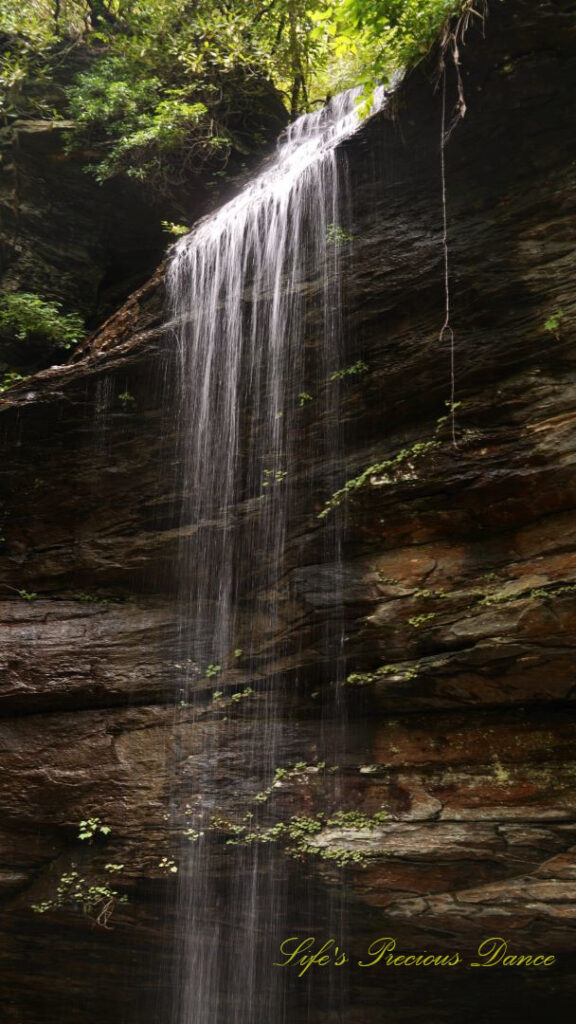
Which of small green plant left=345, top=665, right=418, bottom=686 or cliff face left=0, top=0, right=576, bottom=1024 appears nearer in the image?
cliff face left=0, top=0, right=576, bottom=1024

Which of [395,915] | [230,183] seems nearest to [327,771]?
[395,915]

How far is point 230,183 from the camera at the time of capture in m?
10.3

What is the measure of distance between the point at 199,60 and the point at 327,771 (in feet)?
33.3

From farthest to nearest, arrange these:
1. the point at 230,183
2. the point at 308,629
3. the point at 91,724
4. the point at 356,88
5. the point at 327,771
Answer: the point at 230,183, the point at 356,88, the point at 91,724, the point at 308,629, the point at 327,771

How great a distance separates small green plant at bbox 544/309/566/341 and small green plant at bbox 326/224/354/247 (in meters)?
2.49

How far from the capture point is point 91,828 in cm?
657

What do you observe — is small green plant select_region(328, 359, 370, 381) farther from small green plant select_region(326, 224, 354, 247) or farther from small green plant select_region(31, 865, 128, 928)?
small green plant select_region(31, 865, 128, 928)

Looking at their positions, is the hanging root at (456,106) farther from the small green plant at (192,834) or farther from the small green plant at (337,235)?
the small green plant at (192,834)

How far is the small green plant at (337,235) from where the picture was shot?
763cm

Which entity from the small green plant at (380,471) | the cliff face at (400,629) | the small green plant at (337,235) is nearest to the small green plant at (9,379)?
the cliff face at (400,629)

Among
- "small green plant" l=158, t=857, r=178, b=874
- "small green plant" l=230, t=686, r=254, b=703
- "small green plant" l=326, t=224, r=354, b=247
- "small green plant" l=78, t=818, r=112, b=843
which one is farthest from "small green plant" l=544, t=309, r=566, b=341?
"small green plant" l=78, t=818, r=112, b=843

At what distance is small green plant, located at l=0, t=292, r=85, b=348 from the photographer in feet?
31.8

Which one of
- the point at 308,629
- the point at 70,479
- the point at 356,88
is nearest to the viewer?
the point at 308,629

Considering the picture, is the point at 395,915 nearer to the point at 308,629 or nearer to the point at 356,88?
the point at 308,629
